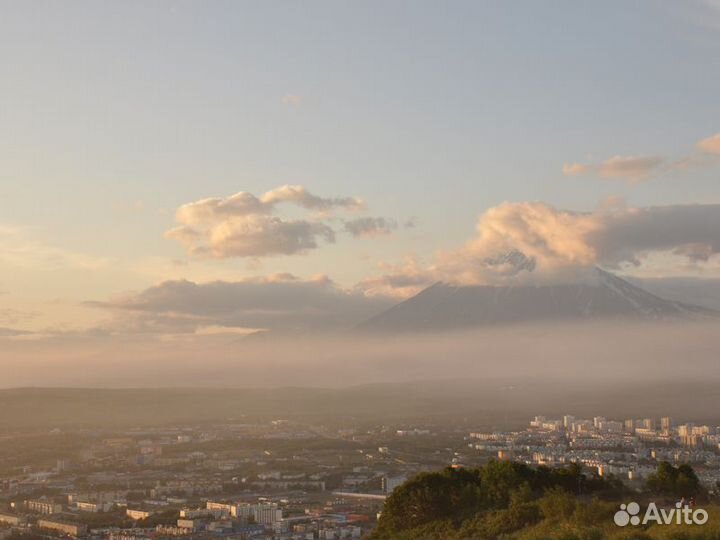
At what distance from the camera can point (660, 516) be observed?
23562 mm

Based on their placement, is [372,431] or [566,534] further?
[372,431]

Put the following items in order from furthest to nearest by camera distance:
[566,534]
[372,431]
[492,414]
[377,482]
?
[492,414] → [372,431] → [377,482] → [566,534]

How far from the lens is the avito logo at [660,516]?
21.9m

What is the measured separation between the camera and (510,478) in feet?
96.0

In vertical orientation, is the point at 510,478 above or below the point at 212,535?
above

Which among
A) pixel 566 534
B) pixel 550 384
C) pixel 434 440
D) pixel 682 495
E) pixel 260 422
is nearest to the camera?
pixel 566 534

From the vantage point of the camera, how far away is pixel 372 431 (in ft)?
348

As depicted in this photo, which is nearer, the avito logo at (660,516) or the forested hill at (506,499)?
the avito logo at (660,516)

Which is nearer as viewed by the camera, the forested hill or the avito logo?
the avito logo

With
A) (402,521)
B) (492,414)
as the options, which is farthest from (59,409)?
(402,521)

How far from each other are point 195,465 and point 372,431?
35580 millimetres

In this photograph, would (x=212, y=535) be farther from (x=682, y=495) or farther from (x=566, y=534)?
(x=566, y=534)

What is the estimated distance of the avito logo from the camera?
21933 mm

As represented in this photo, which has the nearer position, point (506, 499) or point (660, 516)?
point (660, 516)
